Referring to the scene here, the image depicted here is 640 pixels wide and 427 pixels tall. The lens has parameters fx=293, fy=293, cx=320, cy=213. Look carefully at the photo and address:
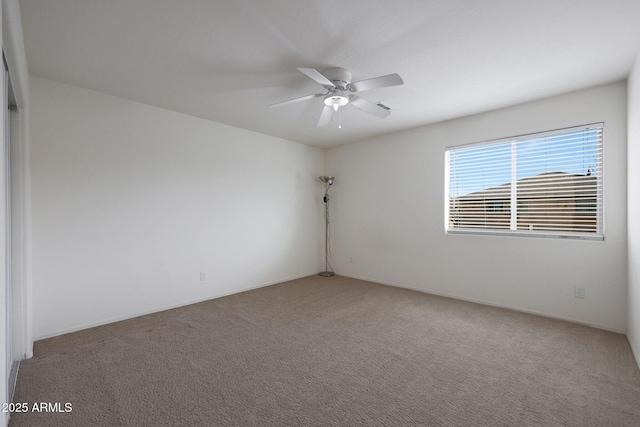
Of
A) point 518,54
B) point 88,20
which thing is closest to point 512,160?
point 518,54

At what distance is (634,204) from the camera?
2.58 metres

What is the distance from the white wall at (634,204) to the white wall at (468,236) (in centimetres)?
24

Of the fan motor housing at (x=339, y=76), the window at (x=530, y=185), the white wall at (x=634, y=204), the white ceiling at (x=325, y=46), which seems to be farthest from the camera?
the window at (x=530, y=185)

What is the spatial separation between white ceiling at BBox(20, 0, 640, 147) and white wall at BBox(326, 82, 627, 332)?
0.37 meters

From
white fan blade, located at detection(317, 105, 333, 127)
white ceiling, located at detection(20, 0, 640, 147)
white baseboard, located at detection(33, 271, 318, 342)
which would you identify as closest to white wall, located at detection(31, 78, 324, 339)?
white baseboard, located at detection(33, 271, 318, 342)

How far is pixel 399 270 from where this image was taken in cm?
475

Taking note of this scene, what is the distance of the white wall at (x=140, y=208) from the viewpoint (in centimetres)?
291

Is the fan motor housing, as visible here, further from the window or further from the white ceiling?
the window

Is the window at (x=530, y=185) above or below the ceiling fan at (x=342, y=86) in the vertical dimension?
below

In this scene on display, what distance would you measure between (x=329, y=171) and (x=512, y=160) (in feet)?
10.1

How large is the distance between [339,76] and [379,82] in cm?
46

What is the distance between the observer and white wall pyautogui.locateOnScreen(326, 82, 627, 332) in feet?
9.91

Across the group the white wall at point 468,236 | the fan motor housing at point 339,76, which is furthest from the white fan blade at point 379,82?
the white wall at point 468,236

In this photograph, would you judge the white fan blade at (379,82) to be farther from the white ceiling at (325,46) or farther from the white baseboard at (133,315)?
the white baseboard at (133,315)
